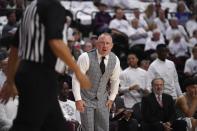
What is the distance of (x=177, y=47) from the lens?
46.8 ft

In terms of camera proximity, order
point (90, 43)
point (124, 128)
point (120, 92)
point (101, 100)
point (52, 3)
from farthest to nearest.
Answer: point (90, 43)
point (120, 92)
point (124, 128)
point (101, 100)
point (52, 3)

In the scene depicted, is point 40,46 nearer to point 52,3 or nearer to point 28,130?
point 52,3

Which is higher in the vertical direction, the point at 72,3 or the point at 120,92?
the point at 72,3

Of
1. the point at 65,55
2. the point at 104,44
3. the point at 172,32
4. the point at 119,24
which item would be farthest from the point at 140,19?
the point at 65,55

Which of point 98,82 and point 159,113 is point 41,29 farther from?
point 159,113

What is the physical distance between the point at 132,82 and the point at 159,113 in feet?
5.22

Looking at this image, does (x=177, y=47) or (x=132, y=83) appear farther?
(x=177, y=47)

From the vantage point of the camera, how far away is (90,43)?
39.5ft

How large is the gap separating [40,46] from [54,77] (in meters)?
0.28

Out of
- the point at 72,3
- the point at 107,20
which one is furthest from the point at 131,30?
the point at 72,3

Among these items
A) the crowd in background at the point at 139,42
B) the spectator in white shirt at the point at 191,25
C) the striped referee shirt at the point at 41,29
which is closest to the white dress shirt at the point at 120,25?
the crowd in background at the point at 139,42

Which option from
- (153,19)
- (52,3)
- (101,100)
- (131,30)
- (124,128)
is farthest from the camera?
(153,19)

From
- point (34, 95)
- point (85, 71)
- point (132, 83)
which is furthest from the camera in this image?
point (132, 83)

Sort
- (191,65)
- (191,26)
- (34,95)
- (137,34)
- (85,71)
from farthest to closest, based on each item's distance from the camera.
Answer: (191,26) < (137,34) < (191,65) < (85,71) < (34,95)
